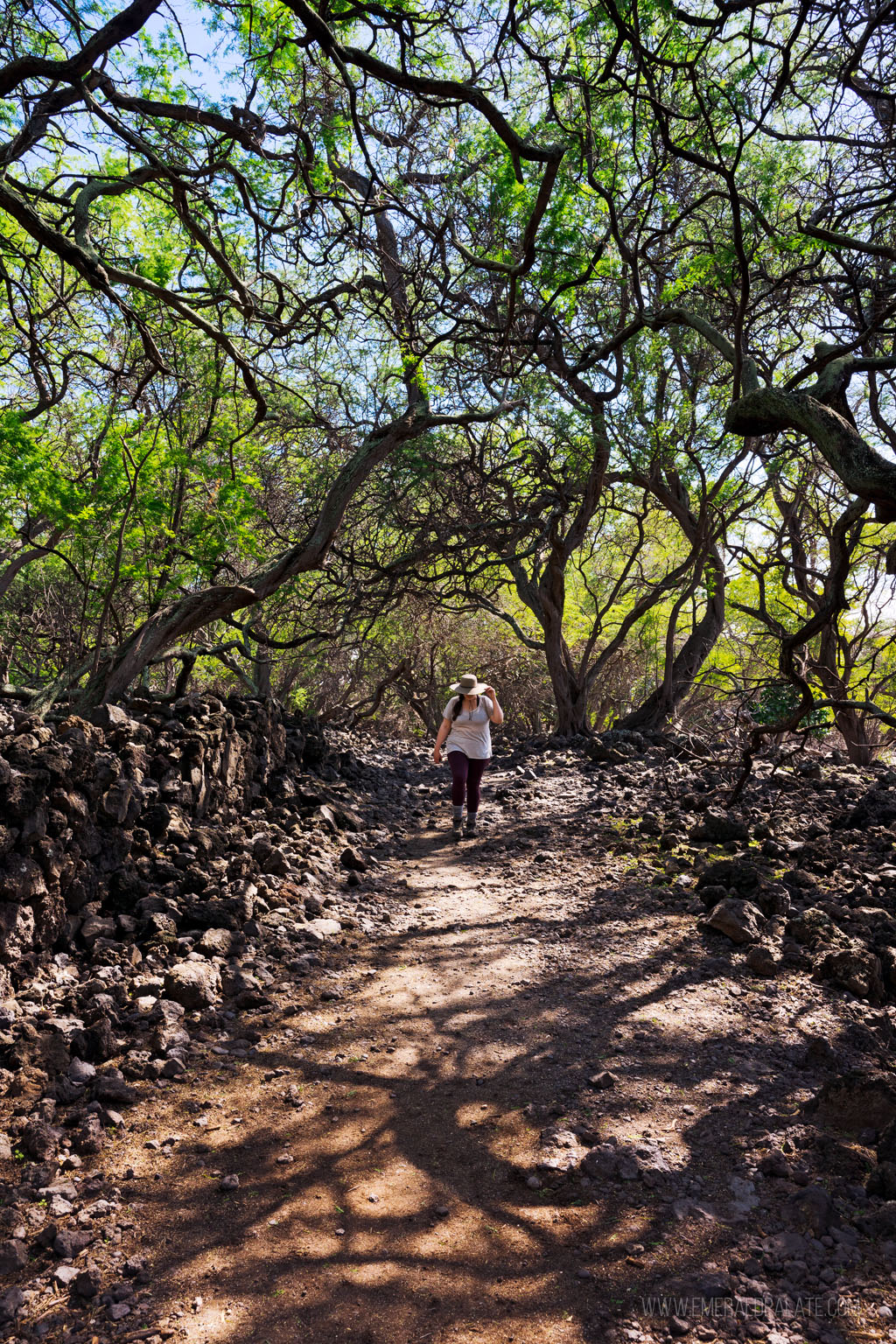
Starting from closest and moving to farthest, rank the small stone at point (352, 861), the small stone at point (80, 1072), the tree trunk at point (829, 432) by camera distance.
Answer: the tree trunk at point (829, 432), the small stone at point (80, 1072), the small stone at point (352, 861)

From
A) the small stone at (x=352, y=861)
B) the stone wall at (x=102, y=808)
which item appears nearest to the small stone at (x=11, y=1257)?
the stone wall at (x=102, y=808)

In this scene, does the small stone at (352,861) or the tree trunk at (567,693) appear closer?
the small stone at (352,861)

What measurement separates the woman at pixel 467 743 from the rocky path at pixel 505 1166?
3.46 metres

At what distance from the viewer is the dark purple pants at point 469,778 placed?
829cm

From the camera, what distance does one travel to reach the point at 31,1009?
132 inches

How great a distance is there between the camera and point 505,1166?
285cm

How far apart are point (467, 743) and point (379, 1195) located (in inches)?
225

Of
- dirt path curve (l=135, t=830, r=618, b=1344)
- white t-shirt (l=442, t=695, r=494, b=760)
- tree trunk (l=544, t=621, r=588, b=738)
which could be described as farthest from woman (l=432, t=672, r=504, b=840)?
tree trunk (l=544, t=621, r=588, b=738)

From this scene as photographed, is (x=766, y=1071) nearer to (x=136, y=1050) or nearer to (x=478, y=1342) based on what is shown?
(x=478, y=1342)

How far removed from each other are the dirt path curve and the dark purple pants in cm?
393

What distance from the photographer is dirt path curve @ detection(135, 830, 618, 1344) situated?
7.16ft

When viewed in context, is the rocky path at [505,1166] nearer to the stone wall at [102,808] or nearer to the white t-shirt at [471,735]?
the stone wall at [102,808]

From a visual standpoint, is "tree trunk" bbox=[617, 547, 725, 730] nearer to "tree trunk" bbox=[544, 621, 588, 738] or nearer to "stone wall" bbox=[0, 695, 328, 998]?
"tree trunk" bbox=[544, 621, 588, 738]

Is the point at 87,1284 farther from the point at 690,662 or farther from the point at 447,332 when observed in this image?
the point at 690,662
